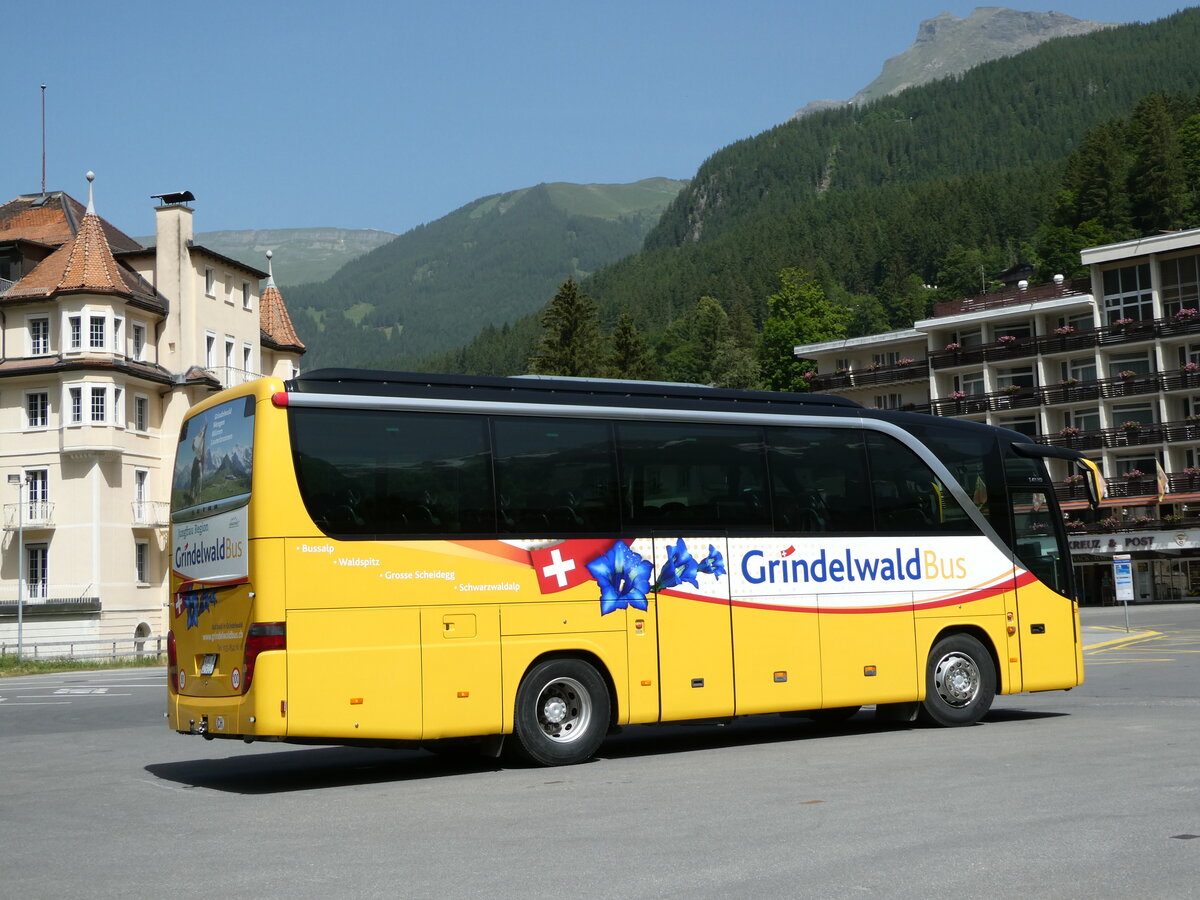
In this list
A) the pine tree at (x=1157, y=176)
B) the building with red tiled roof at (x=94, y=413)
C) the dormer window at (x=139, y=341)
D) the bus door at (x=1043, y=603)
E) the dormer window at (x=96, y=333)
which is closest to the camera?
the bus door at (x=1043, y=603)

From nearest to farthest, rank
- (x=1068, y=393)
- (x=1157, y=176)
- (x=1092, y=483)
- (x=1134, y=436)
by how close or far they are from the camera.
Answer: (x=1092, y=483), (x=1134, y=436), (x=1068, y=393), (x=1157, y=176)

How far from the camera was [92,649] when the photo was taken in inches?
2181

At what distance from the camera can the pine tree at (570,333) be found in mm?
76312

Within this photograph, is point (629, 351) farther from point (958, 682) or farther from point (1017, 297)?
point (958, 682)

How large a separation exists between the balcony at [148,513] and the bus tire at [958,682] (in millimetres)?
47869

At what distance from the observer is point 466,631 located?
538 inches

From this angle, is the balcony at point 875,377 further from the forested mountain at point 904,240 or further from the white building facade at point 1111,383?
the forested mountain at point 904,240

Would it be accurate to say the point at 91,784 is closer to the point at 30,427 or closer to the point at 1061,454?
the point at 1061,454

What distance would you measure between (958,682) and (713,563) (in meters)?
3.97

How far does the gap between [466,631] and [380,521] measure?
1356mm

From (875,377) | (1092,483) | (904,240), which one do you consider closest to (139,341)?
(875,377)

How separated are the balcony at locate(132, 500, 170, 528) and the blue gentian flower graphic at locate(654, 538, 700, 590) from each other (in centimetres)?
4843

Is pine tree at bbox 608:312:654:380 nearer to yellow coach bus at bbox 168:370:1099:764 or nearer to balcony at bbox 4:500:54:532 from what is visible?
balcony at bbox 4:500:54:532

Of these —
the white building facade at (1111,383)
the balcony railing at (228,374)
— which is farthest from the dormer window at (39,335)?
the white building facade at (1111,383)
